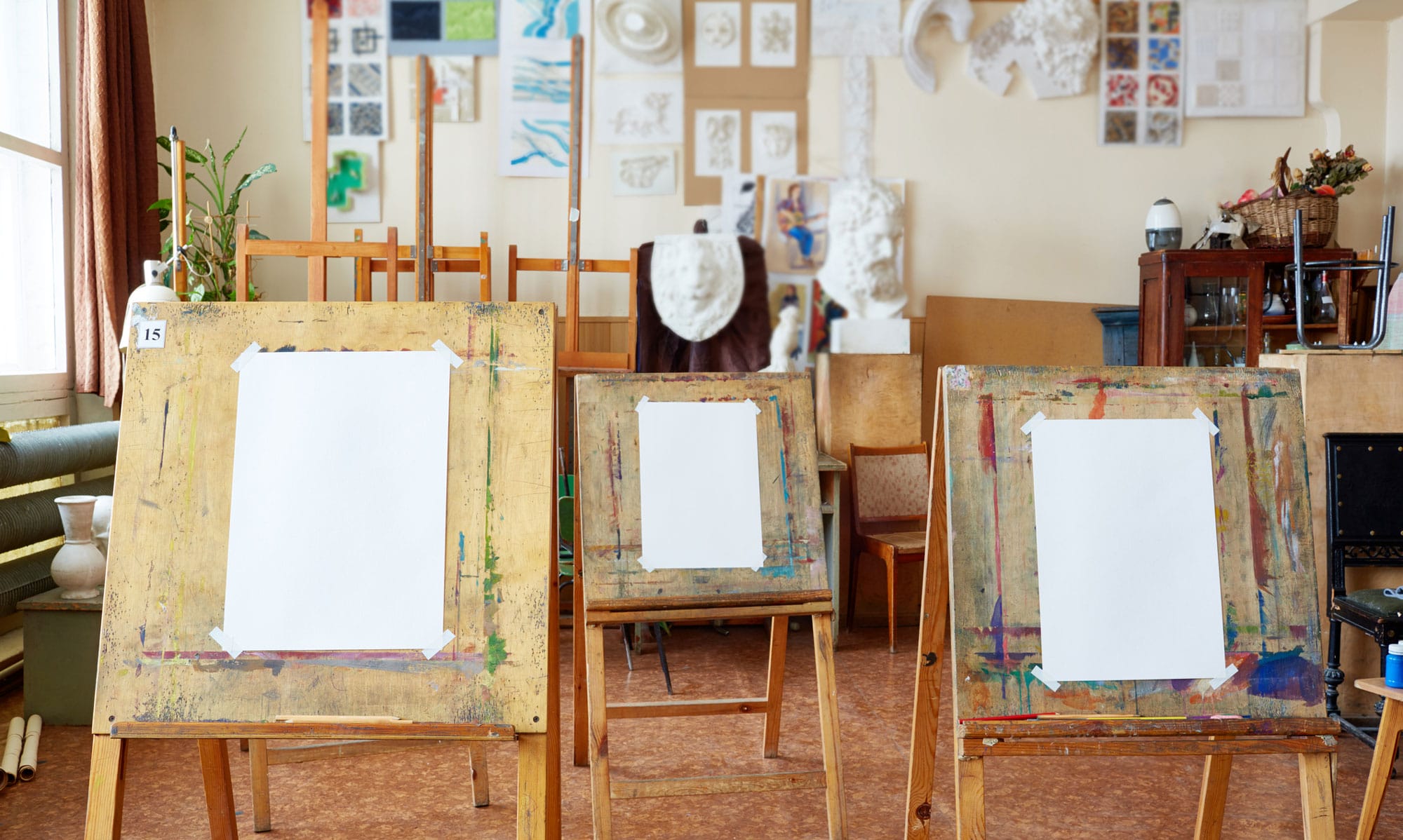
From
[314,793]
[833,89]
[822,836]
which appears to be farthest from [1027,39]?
[314,793]

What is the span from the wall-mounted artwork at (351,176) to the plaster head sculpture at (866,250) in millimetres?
1969

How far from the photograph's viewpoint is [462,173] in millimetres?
4312

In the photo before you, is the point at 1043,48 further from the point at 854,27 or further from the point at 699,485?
the point at 699,485

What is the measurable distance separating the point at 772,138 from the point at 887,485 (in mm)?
1560

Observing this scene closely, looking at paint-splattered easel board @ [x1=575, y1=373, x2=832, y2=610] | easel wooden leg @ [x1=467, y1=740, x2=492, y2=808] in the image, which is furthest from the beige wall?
easel wooden leg @ [x1=467, y1=740, x2=492, y2=808]

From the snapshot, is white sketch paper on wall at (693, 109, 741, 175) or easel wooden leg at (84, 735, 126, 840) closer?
easel wooden leg at (84, 735, 126, 840)

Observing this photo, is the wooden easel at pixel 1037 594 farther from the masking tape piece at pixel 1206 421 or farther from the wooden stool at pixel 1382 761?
the wooden stool at pixel 1382 761

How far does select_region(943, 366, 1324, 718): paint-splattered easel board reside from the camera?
1.61 m

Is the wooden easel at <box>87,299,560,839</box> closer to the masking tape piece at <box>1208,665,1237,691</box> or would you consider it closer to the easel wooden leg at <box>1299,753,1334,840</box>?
the masking tape piece at <box>1208,665,1237,691</box>

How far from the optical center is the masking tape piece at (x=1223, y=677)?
5.31 ft

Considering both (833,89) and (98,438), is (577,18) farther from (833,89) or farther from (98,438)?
(98,438)

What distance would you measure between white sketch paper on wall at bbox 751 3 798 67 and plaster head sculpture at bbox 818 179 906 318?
66 cm

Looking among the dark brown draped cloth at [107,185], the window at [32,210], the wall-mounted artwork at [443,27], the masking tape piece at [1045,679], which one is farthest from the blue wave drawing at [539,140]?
the masking tape piece at [1045,679]

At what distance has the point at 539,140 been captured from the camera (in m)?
4.30
